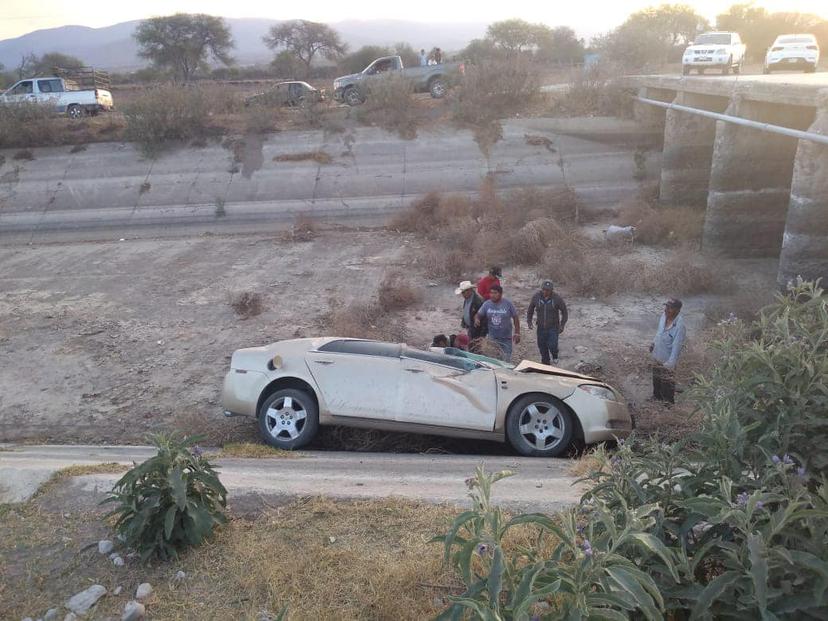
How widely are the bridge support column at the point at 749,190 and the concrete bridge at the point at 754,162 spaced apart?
20 millimetres

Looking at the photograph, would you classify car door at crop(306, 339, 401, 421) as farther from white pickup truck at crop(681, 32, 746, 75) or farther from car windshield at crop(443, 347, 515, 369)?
white pickup truck at crop(681, 32, 746, 75)

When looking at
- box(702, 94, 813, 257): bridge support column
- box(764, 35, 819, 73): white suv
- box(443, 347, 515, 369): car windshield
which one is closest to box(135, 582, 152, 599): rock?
box(443, 347, 515, 369): car windshield

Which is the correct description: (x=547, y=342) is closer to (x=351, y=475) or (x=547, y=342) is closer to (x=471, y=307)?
(x=471, y=307)

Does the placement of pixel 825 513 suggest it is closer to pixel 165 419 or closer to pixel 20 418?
pixel 165 419

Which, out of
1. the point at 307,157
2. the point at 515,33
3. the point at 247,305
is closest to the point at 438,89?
the point at 307,157

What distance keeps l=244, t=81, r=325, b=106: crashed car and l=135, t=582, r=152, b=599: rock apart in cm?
2310

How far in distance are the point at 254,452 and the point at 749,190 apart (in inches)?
510

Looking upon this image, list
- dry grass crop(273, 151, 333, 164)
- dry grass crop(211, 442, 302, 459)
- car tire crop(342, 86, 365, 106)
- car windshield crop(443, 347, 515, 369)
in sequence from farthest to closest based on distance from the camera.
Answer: car tire crop(342, 86, 365, 106)
dry grass crop(273, 151, 333, 164)
car windshield crop(443, 347, 515, 369)
dry grass crop(211, 442, 302, 459)

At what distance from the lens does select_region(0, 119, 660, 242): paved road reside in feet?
69.0

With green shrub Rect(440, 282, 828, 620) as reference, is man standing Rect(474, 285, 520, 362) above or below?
below

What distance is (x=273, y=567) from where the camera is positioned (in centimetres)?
385

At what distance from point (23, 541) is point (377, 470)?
2.72 meters

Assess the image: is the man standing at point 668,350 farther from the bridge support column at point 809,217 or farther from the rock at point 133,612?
the rock at point 133,612

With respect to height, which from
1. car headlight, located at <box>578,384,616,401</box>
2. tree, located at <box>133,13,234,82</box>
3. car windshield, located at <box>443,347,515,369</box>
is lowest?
car headlight, located at <box>578,384,616,401</box>
